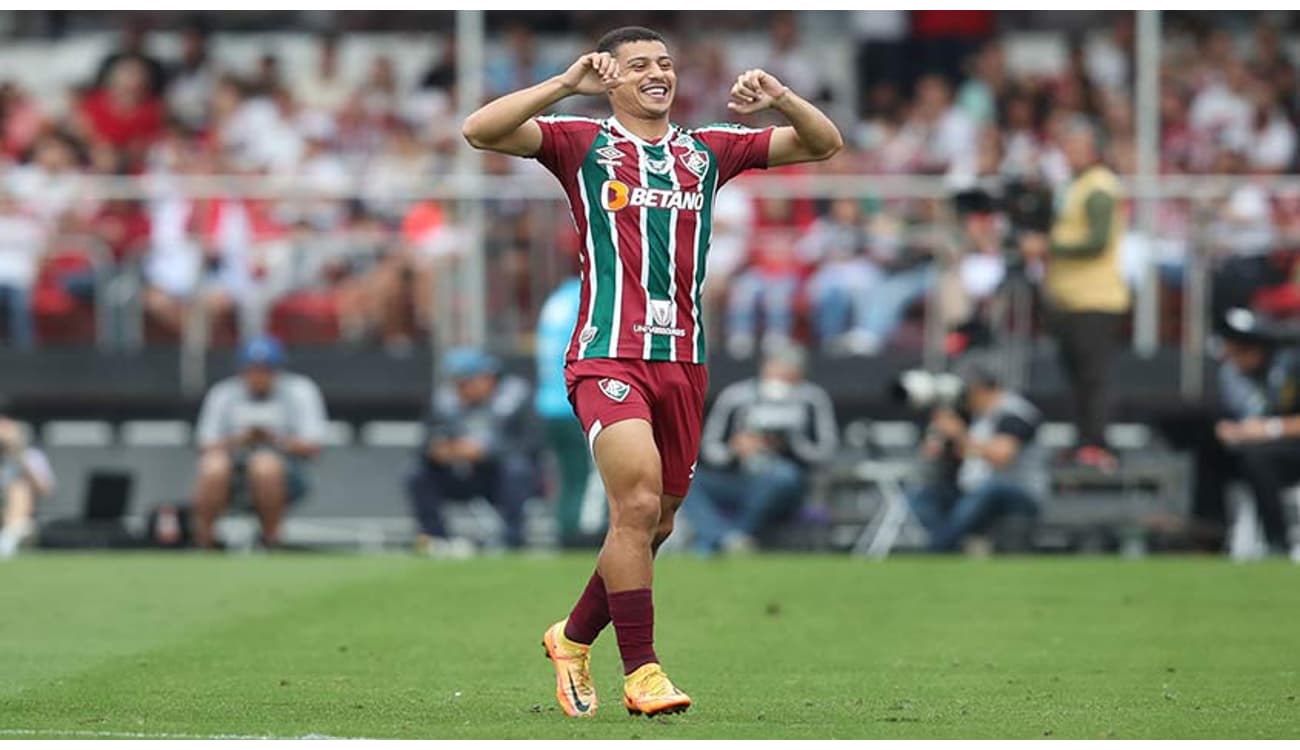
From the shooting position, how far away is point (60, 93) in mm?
25438

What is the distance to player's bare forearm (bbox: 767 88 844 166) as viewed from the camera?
937 centimetres

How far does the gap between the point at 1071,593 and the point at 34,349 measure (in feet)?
33.4

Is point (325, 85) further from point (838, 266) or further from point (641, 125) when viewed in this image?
point (641, 125)

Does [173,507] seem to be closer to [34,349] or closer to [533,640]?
[34,349]

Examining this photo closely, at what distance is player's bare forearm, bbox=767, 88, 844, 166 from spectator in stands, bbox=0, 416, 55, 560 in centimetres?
1173

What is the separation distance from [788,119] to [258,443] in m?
11.2

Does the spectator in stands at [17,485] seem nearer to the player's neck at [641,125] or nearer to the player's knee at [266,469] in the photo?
the player's knee at [266,469]

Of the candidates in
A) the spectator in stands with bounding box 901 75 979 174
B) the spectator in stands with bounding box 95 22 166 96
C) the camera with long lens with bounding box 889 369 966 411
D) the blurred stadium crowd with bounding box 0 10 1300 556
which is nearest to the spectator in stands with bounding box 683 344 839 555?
the blurred stadium crowd with bounding box 0 10 1300 556

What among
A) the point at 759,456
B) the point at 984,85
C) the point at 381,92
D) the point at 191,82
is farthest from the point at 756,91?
the point at 191,82

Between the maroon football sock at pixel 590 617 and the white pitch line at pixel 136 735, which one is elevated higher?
the maroon football sock at pixel 590 617

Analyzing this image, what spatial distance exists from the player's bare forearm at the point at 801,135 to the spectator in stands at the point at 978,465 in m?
9.34

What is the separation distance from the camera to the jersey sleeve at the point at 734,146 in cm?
949

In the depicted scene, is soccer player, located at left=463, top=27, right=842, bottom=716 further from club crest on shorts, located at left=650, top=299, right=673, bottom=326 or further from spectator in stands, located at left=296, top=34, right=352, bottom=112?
spectator in stands, located at left=296, top=34, right=352, bottom=112

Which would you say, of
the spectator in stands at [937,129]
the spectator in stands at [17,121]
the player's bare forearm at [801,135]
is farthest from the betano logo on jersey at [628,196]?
the spectator in stands at [17,121]
